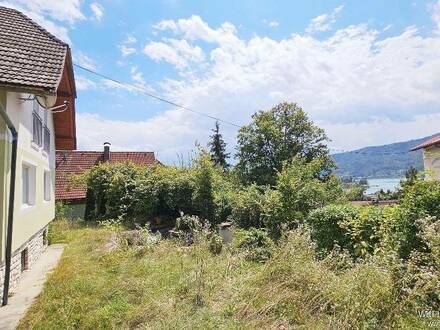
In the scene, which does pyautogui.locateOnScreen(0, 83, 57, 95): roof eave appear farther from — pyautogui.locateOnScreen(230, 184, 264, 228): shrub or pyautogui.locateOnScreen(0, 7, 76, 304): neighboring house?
pyautogui.locateOnScreen(230, 184, 264, 228): shrub

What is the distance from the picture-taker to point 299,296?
19.6ft

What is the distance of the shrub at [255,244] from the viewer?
10.5 m

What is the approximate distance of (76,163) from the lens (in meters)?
28.0

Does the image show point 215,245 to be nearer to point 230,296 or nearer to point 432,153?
point 230,296

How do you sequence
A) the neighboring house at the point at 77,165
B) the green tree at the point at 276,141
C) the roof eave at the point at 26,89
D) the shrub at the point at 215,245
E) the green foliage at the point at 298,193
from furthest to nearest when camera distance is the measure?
1. the green tree at the point at 276,141
2. the neighboring house at the point at 77,165
3. the green foliage at the point at 298,193
4. the shrub at the point at 215,245
5. the roof eave at the point at 26,89

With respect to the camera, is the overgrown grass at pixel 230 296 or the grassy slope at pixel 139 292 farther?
the grassy slope at pixel 139 292

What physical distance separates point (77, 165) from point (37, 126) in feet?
59.2

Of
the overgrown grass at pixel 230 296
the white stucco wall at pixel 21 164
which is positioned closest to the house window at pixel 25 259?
the white stucco wall at pixel 21 164

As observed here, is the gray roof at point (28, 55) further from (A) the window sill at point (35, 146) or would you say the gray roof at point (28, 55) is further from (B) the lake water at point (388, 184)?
(B) the lake water at point (388, 184)

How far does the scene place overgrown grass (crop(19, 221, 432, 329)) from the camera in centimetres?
504

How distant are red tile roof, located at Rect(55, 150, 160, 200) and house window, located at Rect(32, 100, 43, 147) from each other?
12.2 metres

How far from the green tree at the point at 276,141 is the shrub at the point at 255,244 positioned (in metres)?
22.6

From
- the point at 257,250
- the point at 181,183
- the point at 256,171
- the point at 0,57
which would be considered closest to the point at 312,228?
the point at 257,250

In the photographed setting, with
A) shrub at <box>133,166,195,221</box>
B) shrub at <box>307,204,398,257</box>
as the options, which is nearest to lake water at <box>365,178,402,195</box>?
shrub at <box>307,204,398,257</box>
